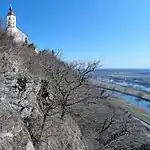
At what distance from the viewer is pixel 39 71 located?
20344 mm

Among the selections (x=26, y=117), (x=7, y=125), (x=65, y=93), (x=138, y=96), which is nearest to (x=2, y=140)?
(x=7, y=125)

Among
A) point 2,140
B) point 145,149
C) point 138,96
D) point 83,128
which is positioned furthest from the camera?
point 138,96

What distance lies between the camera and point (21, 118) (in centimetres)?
1373

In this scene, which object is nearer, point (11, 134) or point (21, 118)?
point (11, 134)

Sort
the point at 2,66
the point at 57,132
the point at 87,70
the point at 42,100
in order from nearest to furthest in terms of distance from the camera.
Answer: the point at 2,66 → the point at 57,132 → the point at 42,100 → the point at 87,70

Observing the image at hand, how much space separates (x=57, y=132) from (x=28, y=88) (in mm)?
3978

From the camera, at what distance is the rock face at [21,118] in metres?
11.2

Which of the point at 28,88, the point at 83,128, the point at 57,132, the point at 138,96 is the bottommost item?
the point at 138,96

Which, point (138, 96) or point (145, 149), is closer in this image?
point (145, 149)

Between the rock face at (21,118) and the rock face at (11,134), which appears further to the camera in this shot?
the rock face at (21,118)

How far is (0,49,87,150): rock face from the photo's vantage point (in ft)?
36.8

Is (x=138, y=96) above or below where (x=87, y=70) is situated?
below

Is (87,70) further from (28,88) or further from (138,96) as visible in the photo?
(138,96)

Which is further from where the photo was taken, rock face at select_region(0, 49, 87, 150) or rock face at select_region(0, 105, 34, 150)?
rock face at select_region(0, 49, 87, 150)
